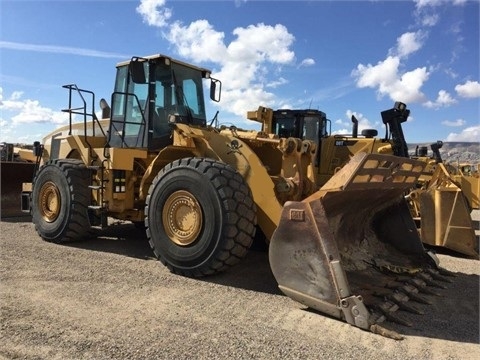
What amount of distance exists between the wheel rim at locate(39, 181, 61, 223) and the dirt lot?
57.2 inches

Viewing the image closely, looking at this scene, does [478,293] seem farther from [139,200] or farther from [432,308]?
[139,200]

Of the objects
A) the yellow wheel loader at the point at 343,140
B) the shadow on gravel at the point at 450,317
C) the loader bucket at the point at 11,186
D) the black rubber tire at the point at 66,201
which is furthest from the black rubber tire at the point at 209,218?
the loader bucket at the point at 11,186

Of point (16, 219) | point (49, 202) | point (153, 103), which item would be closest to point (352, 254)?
point (153, 103)

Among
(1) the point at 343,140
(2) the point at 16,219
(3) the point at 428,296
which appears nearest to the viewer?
(3) the point at 428,296

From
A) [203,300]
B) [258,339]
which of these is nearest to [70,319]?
[203,300]

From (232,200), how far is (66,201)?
131 inches

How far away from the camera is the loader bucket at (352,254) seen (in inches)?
156

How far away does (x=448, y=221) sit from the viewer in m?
7.41

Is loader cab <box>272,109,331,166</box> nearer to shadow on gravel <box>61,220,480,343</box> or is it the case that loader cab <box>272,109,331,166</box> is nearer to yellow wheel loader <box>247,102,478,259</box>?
yellow wheel loader <box>247,102,478,259</box>

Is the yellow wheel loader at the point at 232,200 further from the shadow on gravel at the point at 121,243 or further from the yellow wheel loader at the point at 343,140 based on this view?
the yellow wheel loader at the point at 343,140

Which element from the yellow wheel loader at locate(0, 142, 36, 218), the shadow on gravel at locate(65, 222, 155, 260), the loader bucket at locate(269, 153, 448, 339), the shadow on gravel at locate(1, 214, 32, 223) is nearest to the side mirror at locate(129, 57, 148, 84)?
the shadow on gravel at locate(65, 222, 155, 260)

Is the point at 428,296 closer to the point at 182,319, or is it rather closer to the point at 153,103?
the point at 182,319

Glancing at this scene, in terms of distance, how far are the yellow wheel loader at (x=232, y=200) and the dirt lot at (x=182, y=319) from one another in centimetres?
23

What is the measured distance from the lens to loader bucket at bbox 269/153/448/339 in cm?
395
